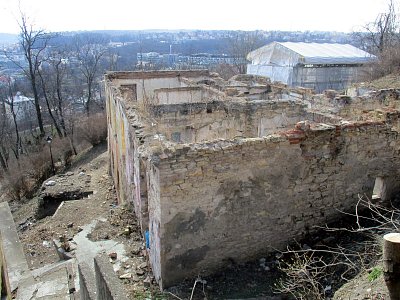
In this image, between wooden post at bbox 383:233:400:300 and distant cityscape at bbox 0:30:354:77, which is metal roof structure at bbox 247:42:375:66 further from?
wooden post at bbox 383:233:400:300

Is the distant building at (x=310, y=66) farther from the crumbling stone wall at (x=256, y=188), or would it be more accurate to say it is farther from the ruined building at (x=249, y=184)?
the crumbling stone wall at (x=256, y=188)

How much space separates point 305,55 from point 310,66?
36.0 inches

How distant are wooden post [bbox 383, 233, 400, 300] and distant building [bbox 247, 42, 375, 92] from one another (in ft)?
83.2

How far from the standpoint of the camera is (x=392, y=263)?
2324 millimetres

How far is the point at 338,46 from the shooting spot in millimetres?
33094

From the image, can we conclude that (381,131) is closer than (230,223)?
No

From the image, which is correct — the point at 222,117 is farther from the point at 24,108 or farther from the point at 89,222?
the point at 24,108

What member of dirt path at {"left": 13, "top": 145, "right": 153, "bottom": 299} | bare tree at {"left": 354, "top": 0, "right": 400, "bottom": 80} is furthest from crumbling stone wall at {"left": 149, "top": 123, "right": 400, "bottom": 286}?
bare tree at {"left": 354, "top": 0, "right": 400, "bottom": 80}

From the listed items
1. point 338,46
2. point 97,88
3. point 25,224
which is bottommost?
point 25,224

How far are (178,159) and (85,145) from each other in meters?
18.6

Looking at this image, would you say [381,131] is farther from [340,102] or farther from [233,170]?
[340,102]

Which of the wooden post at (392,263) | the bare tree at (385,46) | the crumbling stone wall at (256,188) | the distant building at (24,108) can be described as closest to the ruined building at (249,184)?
the crumbling stone wall at (256,188)

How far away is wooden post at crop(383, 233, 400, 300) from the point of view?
7.55ft

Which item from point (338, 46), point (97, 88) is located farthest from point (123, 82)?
point (97, 88)
